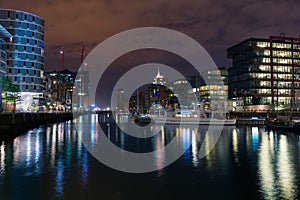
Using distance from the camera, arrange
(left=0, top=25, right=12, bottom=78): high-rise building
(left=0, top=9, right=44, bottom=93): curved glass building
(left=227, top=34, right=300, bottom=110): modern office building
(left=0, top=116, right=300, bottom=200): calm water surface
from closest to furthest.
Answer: (left=0, top=116, right=300, bottom=200): calm water surface < (left=0, top=25, right=12, bottom=78): high-rise building < (left=0, top=9, right=44, bottom=93): curved glass building < (left=227, top=34, right=300, bottom=110): modern office building

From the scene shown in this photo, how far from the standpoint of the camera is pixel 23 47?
138 meters

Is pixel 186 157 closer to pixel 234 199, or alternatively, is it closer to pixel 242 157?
pixel 242 157

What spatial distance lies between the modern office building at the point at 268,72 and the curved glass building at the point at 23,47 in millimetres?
99741

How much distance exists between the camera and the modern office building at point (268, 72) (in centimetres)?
15862

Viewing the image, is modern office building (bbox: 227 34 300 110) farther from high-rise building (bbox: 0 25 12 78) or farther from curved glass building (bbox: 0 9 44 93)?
high-rise building (bbox: 0 25 12 78)

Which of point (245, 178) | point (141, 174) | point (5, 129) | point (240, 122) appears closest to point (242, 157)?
point (245, 178)

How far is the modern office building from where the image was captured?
6245 inches

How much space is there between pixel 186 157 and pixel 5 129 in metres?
38.6

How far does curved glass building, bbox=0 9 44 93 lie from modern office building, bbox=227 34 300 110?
327 feet

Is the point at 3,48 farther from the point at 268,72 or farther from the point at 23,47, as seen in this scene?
the point at 268,72

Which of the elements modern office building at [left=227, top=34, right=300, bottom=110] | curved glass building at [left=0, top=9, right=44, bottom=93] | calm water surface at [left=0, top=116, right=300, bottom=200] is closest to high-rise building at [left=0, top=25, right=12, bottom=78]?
curved glass building at [left=0, top=9, right=44, bottom=93]

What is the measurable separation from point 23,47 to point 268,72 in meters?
115

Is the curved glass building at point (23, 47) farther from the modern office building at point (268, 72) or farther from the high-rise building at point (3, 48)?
the modern office building at point (268, 72)

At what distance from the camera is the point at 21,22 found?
446ft
